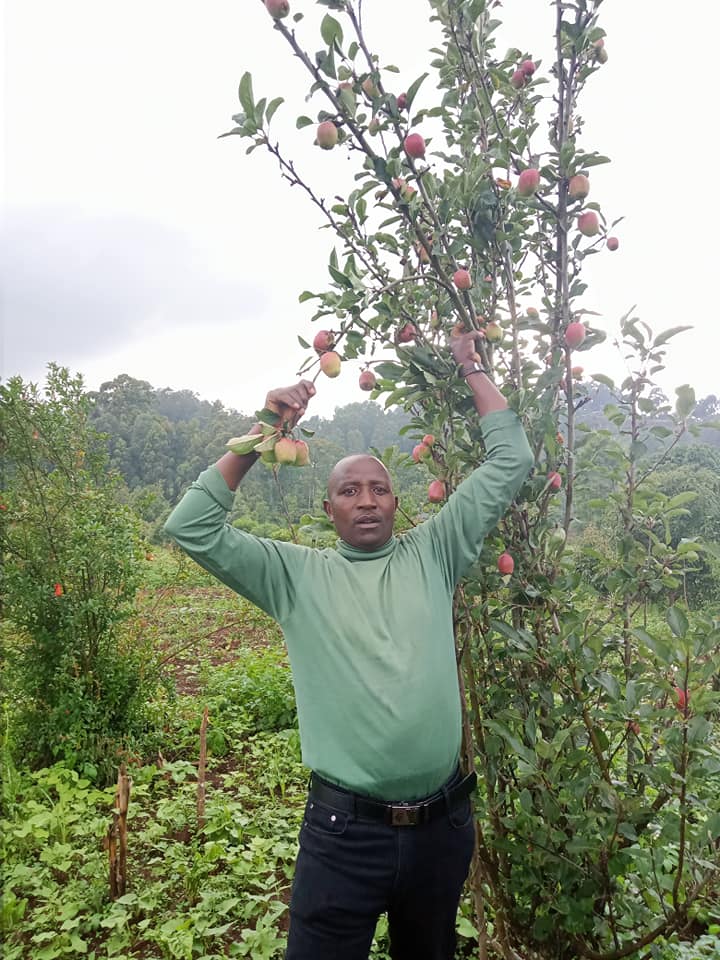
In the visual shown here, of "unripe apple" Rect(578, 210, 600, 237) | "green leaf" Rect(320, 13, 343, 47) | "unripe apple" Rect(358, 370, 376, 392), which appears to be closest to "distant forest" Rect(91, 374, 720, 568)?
"unripe apple" Rect(358, 370, 376, 392)

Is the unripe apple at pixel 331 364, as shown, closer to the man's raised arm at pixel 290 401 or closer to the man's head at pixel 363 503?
the man's raised arm at pixel 290 401

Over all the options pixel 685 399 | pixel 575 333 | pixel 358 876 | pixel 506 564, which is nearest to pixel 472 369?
pixel 575 333

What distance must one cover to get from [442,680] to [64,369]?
11.4 ft

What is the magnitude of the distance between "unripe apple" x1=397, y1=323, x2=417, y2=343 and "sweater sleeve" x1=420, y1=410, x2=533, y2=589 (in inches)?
12.9

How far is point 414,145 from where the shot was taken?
1481mm

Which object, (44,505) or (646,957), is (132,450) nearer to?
(44,505)

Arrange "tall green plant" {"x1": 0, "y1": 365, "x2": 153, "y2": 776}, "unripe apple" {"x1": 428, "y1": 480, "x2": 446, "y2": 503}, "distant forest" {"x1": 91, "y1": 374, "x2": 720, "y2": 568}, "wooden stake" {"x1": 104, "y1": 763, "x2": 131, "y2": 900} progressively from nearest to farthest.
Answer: "unripe apple" {"x1": 428, "y1": 480, "x2": 446, "y2": 503} < "wooden stake" {"x1": 104, "y1": 763, "x2": 131, "y2": 900} < "tall green plant" {"x1": 0, "y1": 365, "x2": 153, "y2": 776} < "distant forest" {"x1": 91, "y1": 374, "x2": 720, "y2": 568}

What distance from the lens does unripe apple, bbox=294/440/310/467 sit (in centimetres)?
131

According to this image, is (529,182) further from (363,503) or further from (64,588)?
(64,588)

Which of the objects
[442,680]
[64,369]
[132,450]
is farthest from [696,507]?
[132,450]

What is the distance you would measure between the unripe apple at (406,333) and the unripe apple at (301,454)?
481 mm

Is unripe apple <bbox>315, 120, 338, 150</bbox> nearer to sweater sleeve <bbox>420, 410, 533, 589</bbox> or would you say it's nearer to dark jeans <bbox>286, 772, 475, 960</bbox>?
sweater sleeve <bbox>420, 410, 533, 589</bbox>

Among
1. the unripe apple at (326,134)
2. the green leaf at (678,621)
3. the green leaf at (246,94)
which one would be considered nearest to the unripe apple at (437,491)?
the green leaf at (678,621)

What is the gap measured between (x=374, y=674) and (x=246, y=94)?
1271 mm
